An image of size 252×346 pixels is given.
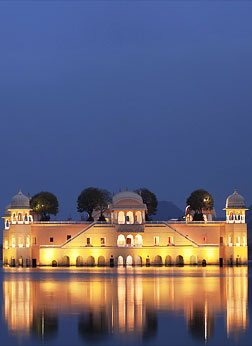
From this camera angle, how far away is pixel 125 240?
3578 inches

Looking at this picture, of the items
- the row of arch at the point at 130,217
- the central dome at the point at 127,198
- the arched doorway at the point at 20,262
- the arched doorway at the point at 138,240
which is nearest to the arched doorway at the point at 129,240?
the arched doorway at the point at 138,240

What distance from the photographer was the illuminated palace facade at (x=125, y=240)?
3408 inches

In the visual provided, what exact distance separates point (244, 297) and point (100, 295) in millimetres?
7165

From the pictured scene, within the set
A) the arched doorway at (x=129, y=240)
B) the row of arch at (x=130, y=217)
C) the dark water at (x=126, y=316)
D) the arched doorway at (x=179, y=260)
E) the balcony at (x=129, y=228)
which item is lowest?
the arched doorway at (x=179, y=260)

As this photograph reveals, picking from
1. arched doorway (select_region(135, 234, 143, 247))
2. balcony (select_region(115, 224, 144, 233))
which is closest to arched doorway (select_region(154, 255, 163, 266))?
A: arched doorway (select_region(135, 234, 143, 247))

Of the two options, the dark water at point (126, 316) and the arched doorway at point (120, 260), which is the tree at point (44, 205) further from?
the dark water at point (126, 316)

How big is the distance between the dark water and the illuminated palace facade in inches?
1706

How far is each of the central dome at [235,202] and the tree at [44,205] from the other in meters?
22.3

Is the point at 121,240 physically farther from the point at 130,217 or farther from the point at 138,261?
the point at 138,261

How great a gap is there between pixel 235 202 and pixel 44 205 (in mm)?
24213

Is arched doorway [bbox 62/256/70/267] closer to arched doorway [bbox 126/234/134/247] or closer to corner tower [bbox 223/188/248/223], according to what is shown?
arched doorway [bbox 126/234/134/247]

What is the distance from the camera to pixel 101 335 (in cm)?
2361

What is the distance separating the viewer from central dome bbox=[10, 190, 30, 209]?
297ft

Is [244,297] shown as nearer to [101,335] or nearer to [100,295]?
[100,295]
